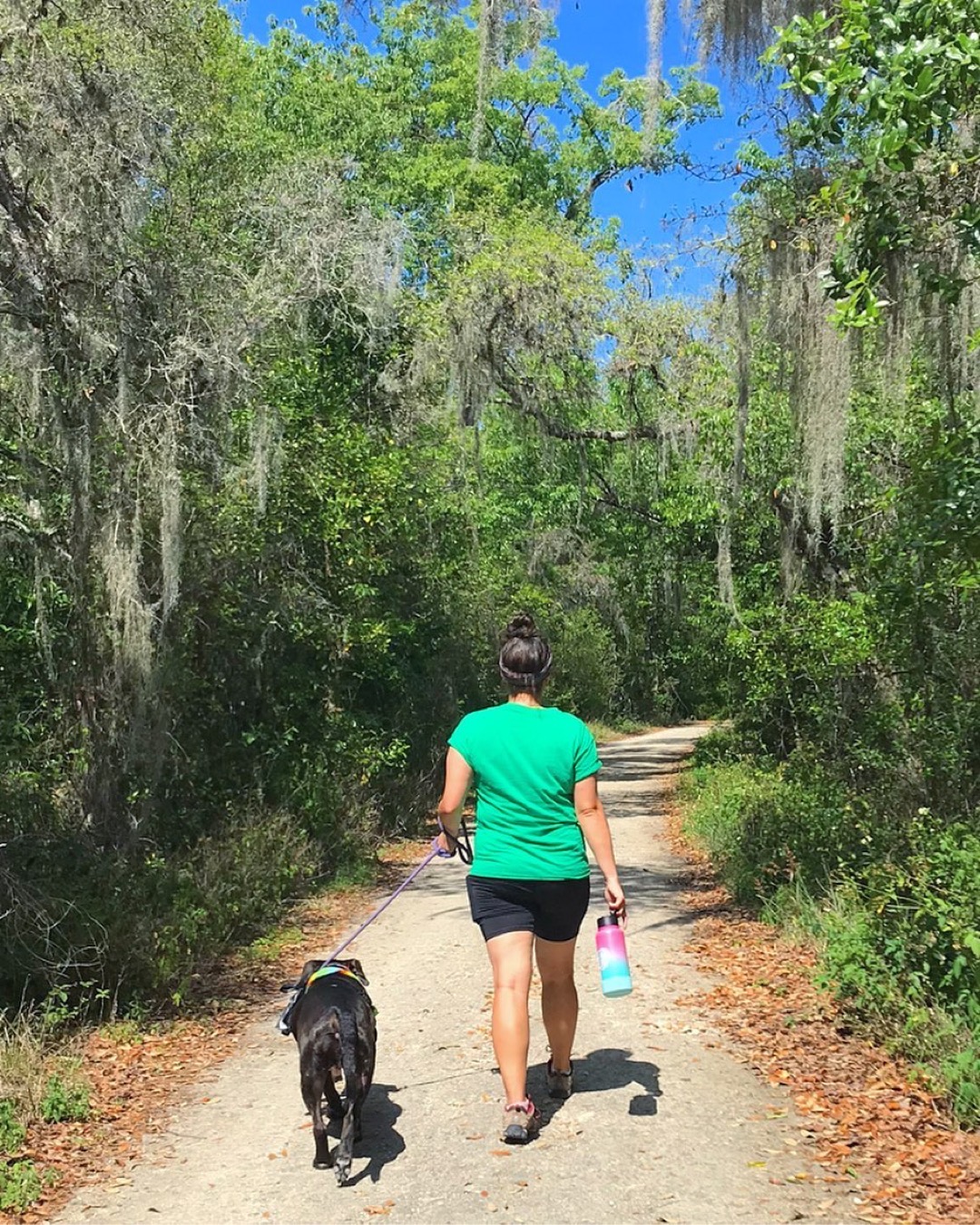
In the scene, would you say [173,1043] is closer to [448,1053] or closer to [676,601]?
[448,1053]

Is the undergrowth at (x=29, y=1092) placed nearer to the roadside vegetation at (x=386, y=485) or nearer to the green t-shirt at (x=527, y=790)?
the roadside vegetation at (x=386, y=485)

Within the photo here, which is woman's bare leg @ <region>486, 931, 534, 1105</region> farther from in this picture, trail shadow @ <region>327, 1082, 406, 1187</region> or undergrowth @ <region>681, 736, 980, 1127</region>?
undergrowth @ <region>681, 736, 980, 1127</region>

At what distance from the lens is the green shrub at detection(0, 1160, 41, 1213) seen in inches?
155

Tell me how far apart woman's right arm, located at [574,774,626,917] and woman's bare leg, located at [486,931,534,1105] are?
35cm

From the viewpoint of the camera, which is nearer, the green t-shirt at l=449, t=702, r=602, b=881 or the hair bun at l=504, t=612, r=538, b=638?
the green t-shirt at l=449, t=702, r=602, b=881

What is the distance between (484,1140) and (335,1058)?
71 centimetres

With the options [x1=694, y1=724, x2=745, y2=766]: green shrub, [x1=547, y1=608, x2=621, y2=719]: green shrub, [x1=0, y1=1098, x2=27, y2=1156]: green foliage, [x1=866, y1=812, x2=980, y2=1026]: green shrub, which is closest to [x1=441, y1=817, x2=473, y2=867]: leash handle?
[x1=0, y1=1098, x2=27, y2=1156]: green foliage

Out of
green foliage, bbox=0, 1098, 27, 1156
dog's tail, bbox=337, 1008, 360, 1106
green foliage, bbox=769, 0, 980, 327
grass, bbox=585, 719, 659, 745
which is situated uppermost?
green foliage, bbox=769, 0, 980, 327

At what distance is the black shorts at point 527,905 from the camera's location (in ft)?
13.6

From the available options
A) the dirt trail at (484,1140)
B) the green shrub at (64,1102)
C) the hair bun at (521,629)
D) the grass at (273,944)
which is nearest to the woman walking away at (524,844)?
the hair bun at (521,629)

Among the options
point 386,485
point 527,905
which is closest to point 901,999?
point 527,905

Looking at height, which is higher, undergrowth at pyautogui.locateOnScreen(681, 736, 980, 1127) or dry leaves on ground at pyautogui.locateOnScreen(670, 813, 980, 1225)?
undergrowth at pyautogui.locateOnScreen(681, 736, 980, 1127)

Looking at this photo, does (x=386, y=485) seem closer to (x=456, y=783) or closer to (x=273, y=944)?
(x=273, y=944)

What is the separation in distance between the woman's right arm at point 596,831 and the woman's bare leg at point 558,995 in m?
0.25
